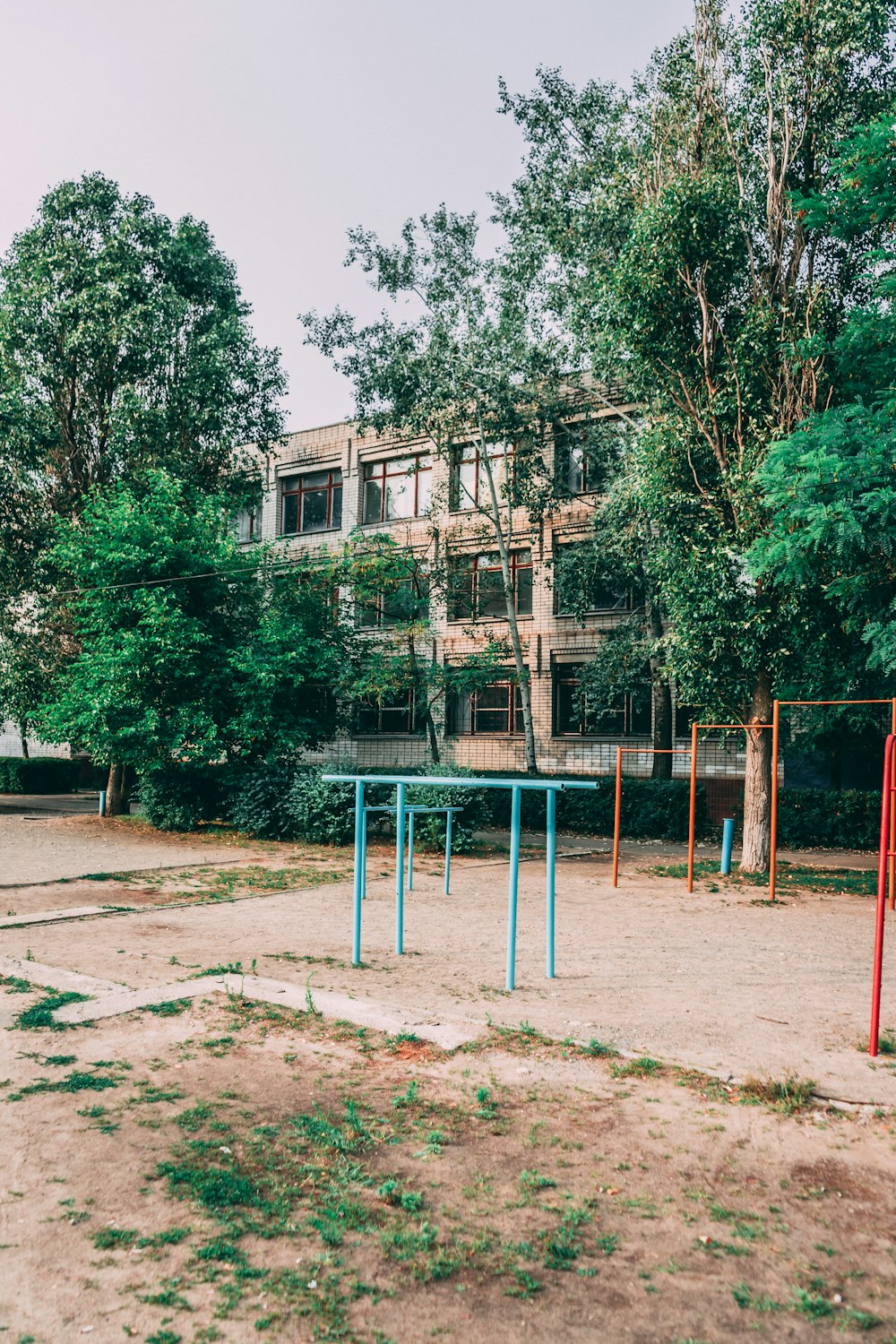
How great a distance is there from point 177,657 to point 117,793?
17.7 feet

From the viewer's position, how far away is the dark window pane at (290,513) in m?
34.2

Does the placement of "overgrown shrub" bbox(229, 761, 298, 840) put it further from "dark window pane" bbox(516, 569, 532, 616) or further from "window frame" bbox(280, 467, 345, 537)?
"window frame" bbox(280, 467, 345, 537)

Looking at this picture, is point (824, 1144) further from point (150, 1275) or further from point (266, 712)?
point (266, 712)

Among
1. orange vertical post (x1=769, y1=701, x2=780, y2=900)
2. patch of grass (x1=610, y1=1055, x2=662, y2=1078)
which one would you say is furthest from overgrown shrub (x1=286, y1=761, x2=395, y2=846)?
patch of grass (x1=610, y1=1055, x2=662, y2=1078)

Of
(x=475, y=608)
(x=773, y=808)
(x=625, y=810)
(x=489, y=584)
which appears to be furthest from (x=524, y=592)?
(x=773, y=808)

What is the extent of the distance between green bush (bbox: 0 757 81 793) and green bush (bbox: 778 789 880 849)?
24.6m

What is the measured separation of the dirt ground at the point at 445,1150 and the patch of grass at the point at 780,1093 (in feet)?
0.05

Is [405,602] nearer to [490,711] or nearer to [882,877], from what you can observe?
[490,711]

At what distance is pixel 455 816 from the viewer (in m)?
15.8

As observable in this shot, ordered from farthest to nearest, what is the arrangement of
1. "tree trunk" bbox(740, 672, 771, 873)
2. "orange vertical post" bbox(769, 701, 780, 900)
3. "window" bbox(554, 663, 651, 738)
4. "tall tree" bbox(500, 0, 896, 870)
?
"window" bbox(554, 663, 651, 738)
"tree trunk" bbox(740, 672, 771, 873)
"tall tree" bbox(500, 0, 896, 870)
"orange vertical post" bbox(769, 701, 780, 900)

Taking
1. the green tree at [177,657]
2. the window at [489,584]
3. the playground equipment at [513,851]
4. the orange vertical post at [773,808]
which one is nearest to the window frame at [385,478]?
the window at [489,584]

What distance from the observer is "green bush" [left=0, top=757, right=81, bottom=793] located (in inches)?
1336

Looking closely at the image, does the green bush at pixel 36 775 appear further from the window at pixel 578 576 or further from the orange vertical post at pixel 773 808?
the orange vertical post at pixel 773 808

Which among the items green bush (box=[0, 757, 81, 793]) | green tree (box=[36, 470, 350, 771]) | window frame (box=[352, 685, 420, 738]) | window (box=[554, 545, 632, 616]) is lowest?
green bush (box=[0, 757, 81, 793])
